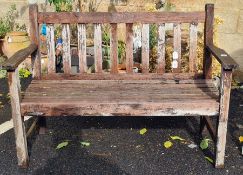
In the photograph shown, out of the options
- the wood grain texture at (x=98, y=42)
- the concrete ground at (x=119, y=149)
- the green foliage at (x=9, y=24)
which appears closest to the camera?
the concrete ground at (x=119, y=149)

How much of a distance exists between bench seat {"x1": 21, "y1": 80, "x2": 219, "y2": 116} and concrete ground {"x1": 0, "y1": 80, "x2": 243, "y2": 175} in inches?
19.5

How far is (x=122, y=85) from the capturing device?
139 inches

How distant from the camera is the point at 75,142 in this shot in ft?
12.0

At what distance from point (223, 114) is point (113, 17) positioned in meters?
1.37

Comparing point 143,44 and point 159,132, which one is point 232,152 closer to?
point 159,132

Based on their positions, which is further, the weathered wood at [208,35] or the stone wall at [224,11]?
the stone wall at [224,11]

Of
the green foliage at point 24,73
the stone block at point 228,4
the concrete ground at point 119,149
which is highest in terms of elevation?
the stone block at point 228,4

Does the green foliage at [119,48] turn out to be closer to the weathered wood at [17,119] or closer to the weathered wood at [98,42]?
the weathered wood at [98,42]

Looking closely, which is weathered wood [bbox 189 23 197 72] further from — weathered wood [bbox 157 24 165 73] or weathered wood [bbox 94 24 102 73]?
weathered wood [bbox 94 24 102 73]

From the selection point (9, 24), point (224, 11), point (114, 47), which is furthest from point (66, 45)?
point (9, 24)

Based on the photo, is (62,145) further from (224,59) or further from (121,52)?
(121,52)

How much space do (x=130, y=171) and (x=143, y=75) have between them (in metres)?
0.98

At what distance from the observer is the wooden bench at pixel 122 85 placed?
302cm

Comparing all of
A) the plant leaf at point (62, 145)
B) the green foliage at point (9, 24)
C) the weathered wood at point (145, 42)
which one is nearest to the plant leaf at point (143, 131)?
the weathered wood at point (145, 42)
